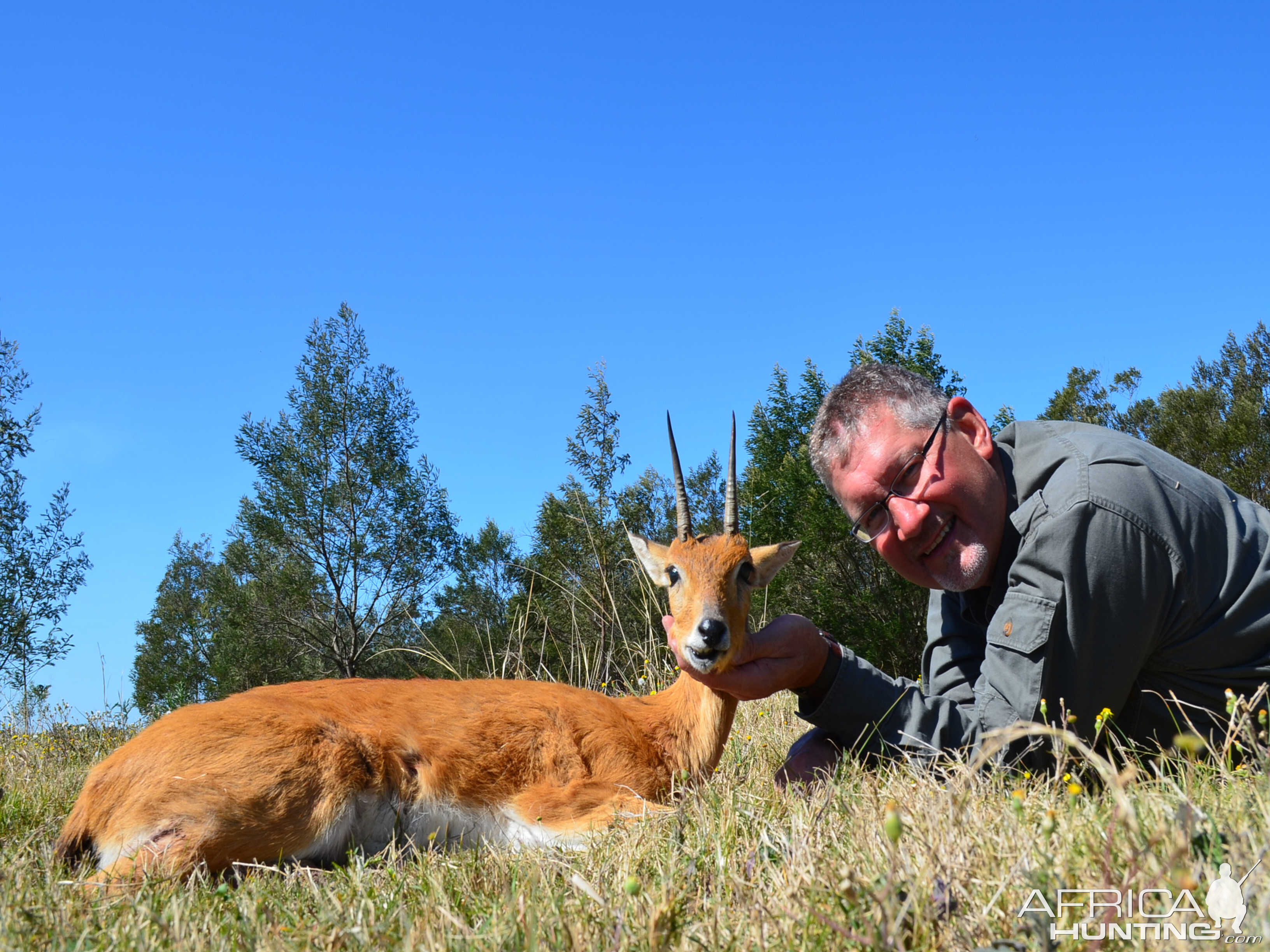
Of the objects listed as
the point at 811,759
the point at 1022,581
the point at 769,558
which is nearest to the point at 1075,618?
the point at 1022,581

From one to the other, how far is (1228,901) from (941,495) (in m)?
2.52

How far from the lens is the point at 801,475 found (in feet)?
77.7

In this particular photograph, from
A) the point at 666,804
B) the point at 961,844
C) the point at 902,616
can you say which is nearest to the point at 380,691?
the point at 666,804

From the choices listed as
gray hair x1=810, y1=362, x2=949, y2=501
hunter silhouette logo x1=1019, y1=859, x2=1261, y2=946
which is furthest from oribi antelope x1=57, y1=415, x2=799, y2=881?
hunter silhouette logo x1=1019, y1=859, x2=1261, y2=946

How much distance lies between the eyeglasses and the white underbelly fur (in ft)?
6.74

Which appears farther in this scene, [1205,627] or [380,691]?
[380,691]

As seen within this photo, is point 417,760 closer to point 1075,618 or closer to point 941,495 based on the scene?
point 941,495

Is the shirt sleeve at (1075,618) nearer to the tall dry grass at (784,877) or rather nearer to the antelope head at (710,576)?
the tall dry grass at (784,877)

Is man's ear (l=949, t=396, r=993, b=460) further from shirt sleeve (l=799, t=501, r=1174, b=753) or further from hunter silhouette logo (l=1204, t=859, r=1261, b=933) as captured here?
hunter silhouette logo (l=1204, t=859, r=1261, b=933)

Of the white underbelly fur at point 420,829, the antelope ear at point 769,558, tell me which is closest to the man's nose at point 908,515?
the antelope ear at point 769,558

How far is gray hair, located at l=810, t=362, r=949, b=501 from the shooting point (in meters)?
4.34

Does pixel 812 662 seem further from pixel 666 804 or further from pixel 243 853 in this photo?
pixel 243 853

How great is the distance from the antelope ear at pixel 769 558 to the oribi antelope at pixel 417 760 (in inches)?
0.7

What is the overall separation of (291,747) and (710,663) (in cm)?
207
